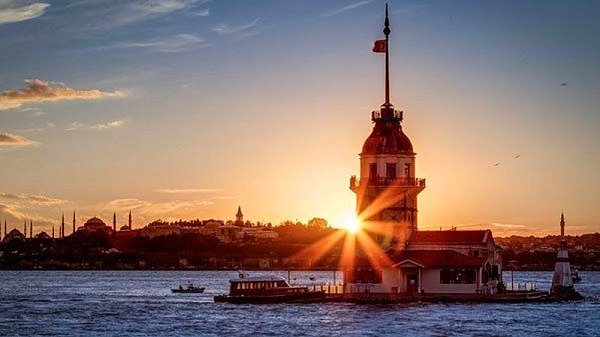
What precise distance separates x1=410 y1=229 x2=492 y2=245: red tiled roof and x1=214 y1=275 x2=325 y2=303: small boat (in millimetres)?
8502

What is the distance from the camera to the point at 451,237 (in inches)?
3728

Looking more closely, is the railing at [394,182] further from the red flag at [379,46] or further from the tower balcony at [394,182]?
the red flag at [379,46]

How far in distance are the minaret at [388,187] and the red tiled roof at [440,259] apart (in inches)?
84.0

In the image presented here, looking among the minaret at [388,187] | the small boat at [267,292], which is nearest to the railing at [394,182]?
the minaret at [388,187]

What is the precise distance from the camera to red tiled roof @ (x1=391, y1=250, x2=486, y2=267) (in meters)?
90.6

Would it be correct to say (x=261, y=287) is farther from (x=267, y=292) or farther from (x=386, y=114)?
(x=386, y=114)

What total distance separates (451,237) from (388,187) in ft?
20.1

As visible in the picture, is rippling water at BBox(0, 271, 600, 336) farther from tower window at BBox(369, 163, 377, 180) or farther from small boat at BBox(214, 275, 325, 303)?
tower window at BBox(369, 163, 377, 180)

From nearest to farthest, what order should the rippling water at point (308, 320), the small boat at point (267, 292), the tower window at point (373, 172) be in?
the rippling water at point (308, 320), the tower window at point (373, 172), the small boat at point (267, 292)

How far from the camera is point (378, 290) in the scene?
91.9 m

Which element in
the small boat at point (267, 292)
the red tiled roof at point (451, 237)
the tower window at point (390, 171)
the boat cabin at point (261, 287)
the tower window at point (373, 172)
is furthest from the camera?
the boat cabin at point (261, 287)

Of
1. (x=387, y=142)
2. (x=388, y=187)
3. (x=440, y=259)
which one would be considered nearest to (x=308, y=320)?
(x=440, y=259)

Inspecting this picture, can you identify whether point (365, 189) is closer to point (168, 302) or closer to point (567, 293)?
point (567, 293)

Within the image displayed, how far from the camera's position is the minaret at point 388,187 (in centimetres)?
9450
